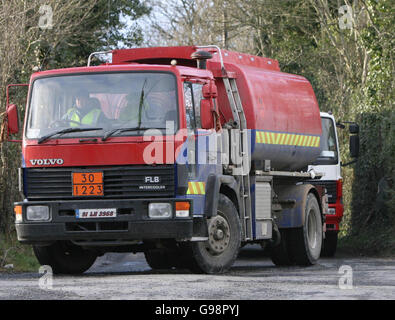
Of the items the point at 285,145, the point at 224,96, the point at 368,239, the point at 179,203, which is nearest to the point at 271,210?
the point at 285,145

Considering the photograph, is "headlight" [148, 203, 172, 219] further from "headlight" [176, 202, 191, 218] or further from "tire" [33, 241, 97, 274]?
"tire" [33, 241, 97, 274]

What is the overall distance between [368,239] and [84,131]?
937 centimetres

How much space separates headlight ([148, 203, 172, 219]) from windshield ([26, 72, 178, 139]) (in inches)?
35.3

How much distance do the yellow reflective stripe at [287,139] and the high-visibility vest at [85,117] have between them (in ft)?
9.16

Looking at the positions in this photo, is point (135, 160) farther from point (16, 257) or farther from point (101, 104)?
point (16, 257)

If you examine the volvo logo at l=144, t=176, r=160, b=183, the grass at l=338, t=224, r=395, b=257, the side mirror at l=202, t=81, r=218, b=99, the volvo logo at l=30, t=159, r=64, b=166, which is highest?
the side mirror at l=202, t=81, r=218, b=99

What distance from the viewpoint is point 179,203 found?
507 inches

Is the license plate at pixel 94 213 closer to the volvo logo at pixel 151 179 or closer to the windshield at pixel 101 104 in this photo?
the volvo logo at pixel 151 179

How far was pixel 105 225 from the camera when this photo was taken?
13.0 meters

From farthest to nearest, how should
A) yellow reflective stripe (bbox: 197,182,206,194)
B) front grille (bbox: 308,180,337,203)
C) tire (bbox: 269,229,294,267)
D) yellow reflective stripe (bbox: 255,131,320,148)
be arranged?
front grille (bbox: 308,180,337,203), tire (bbox: 269,229,294,267), yellow reflective stripe (bbox: 255,131,320,148), yellow reflective stripe (bbox: 197,182,206,194)

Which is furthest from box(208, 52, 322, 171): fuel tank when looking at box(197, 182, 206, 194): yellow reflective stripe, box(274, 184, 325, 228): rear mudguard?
box(197, 182, 206, 194): yellow reflective stripe

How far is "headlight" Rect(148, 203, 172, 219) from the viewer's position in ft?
42.2

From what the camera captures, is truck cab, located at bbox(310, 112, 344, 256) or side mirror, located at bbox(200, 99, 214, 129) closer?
side mirror, located at bbox(200, 99, 214, 129)

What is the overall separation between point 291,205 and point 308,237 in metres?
0.85
